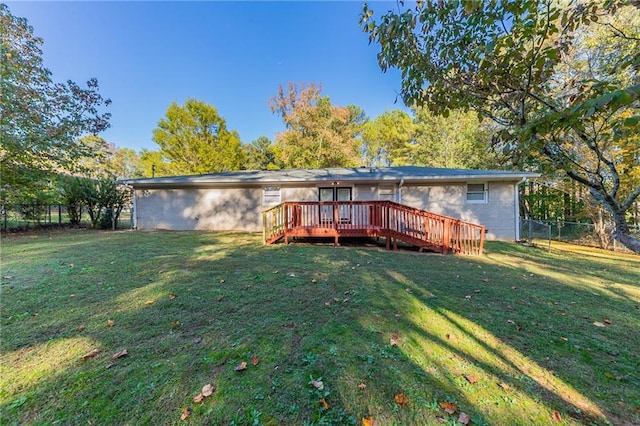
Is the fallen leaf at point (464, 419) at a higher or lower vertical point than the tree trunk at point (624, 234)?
lower

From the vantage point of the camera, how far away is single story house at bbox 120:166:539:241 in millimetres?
10008

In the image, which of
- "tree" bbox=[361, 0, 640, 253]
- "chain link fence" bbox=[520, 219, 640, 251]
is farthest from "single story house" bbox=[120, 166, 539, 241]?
"tree" bbox=[361, 0, 640, 253]

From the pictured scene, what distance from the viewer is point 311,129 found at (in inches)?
843

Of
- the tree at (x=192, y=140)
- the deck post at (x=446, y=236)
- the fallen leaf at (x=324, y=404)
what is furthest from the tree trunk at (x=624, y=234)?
the tree at (x=192, y=140)

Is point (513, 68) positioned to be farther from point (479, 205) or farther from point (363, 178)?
point (479, 205)

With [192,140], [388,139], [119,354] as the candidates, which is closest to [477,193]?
[119,354]

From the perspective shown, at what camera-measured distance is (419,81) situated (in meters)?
2.71

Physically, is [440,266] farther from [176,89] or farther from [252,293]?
[176,89]

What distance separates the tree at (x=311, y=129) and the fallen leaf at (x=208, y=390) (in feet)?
66.3

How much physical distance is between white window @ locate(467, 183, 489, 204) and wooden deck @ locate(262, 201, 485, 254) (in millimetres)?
2436

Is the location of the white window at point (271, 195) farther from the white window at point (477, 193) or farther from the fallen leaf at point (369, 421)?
the fallen leaf at point (369, 421)

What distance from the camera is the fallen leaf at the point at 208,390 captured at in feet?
5.92

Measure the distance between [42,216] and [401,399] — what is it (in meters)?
16.5

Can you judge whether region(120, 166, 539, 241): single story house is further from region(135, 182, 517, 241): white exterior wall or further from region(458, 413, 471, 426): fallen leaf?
region(458, 413, 471, 426): fallen leaf
